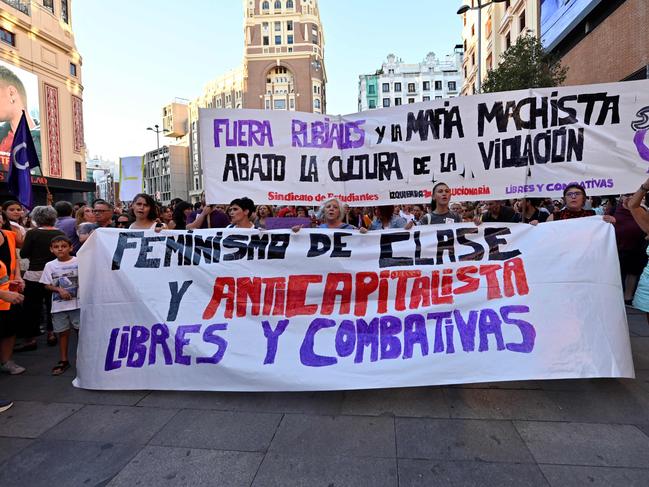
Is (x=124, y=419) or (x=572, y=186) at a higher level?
(x=572, y=186)

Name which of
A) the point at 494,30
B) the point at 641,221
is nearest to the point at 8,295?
the point at 641,221

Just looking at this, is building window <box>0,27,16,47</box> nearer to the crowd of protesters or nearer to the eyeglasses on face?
the crowd of protesters

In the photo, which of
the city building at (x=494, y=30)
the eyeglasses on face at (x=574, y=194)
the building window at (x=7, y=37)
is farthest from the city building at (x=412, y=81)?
the eyeglasses on face at (x=574, y=194)

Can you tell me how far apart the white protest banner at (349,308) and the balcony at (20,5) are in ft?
110

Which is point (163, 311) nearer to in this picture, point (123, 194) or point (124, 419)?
point (124, 419)

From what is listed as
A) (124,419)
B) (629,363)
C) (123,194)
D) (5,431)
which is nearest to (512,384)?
(629,363)

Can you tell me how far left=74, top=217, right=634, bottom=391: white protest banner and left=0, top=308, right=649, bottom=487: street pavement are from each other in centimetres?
21

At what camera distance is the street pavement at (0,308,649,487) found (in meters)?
2.32

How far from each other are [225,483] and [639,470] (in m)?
2.32

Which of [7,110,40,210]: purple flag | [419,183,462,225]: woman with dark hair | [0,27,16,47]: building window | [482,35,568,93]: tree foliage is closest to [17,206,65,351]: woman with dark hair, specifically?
[7,110,40,210]: purple flag

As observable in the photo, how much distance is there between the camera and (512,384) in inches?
136

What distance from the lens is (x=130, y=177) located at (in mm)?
14289

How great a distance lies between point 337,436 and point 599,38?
60.2 ft

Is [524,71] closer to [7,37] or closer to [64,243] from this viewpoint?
[64,243]
